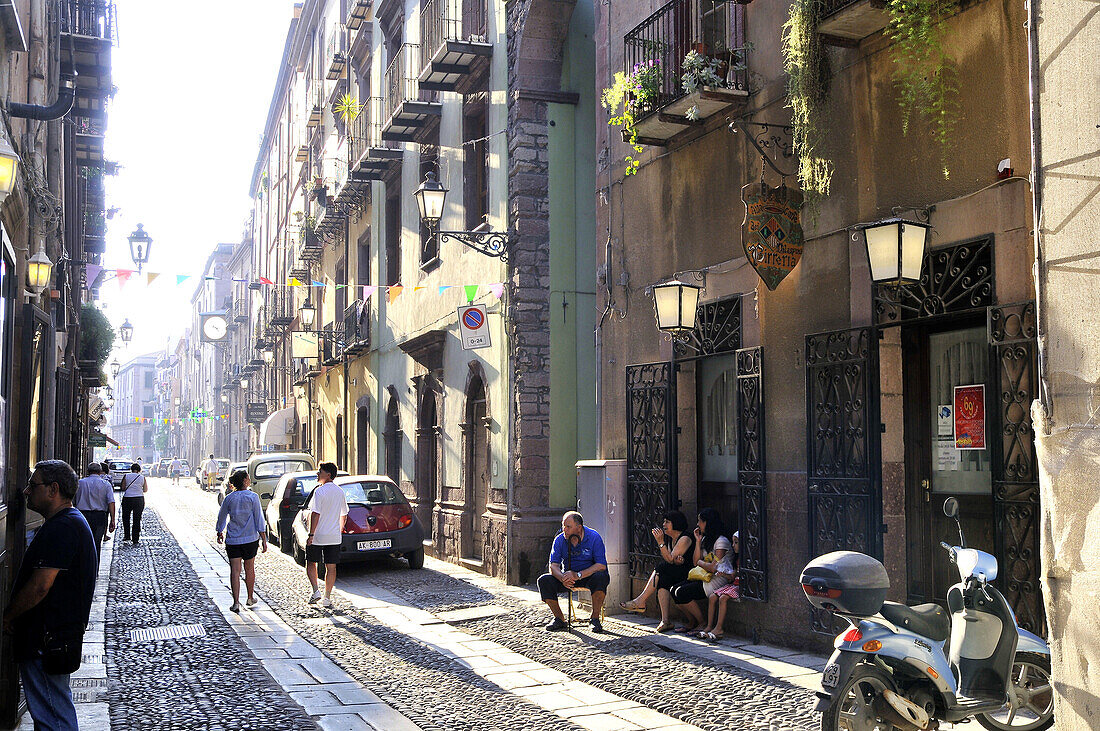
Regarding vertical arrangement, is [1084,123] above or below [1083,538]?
above

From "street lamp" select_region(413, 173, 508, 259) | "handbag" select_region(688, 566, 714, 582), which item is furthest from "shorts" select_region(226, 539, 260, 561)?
"handbag" select_region(688, 566, 714, 582)

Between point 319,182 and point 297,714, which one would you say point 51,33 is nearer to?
point 297,714

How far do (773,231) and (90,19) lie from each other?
13061 mm

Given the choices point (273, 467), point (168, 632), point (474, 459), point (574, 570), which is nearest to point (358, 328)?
point (273, 467)

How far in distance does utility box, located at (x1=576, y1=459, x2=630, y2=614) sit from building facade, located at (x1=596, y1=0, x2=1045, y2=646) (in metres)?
0.25

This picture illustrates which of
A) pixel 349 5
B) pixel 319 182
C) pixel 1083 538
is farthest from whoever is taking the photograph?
pixel 319 182

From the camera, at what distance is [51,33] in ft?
49.4

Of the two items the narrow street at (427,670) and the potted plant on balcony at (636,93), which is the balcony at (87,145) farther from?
the potted plant on balcony at (636,93)

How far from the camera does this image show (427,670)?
926cm

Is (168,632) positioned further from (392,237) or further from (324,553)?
(392,237)

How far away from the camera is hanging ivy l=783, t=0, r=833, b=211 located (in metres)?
8.66

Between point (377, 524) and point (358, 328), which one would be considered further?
point (358, 328)

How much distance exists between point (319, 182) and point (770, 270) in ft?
80.2

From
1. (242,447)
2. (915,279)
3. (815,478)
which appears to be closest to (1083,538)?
(915,279)
